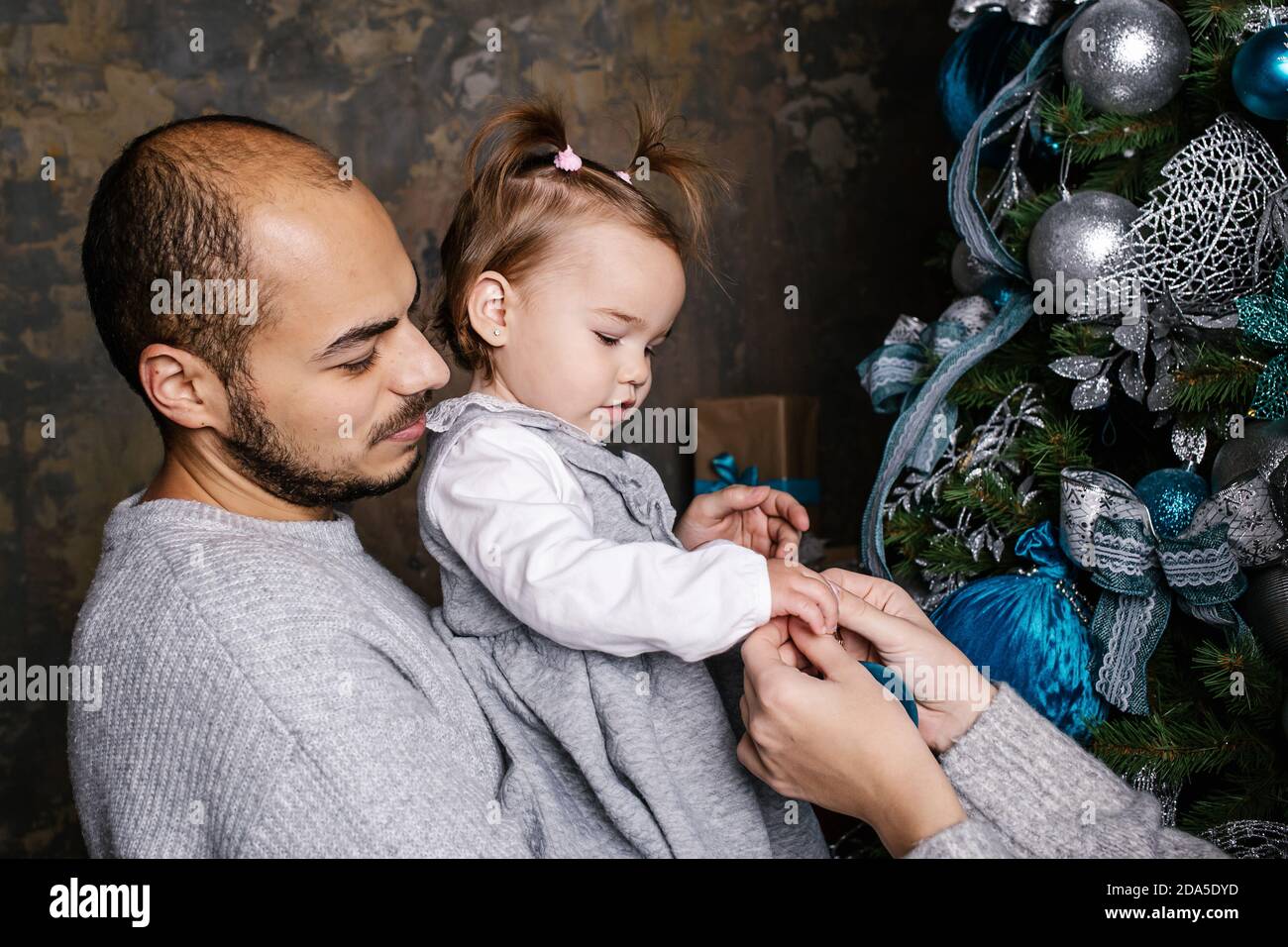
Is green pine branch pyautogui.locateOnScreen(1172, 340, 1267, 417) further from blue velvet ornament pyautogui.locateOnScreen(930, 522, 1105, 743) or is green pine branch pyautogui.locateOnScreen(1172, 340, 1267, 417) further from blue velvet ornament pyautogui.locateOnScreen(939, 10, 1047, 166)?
blue velvet ornament pyautogui.locateOnScreen(939, 10, 1047, 166)

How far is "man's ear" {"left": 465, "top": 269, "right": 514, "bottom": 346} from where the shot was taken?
1578 millimetres

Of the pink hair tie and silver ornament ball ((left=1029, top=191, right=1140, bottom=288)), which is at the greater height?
the pink hair tie

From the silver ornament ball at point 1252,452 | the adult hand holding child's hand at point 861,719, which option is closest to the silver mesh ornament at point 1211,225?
the silver ornament ball at point 1252,452

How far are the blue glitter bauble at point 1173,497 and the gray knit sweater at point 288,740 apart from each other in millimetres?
505

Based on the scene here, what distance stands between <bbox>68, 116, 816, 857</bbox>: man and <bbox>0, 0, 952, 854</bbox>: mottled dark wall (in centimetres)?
135

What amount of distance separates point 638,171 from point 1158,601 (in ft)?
3.50

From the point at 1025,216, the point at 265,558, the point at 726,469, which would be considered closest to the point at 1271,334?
the point at 1025,216

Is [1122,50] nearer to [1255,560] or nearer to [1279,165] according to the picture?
[1279,165]

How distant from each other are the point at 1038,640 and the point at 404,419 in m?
1.02

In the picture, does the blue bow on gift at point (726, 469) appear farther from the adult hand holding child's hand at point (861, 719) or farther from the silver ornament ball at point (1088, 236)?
the adult hand holding child's hand at point (861, 719)

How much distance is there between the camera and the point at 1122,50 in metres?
1.58

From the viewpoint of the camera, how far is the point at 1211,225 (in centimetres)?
156

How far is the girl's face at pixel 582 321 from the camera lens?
1.54 meters

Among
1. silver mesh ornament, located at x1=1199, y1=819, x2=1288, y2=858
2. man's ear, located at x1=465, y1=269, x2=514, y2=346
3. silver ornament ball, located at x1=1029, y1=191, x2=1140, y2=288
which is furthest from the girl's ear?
silver mesh ornament, located at x1=1199, y1=819, x2=1288, y2=858
